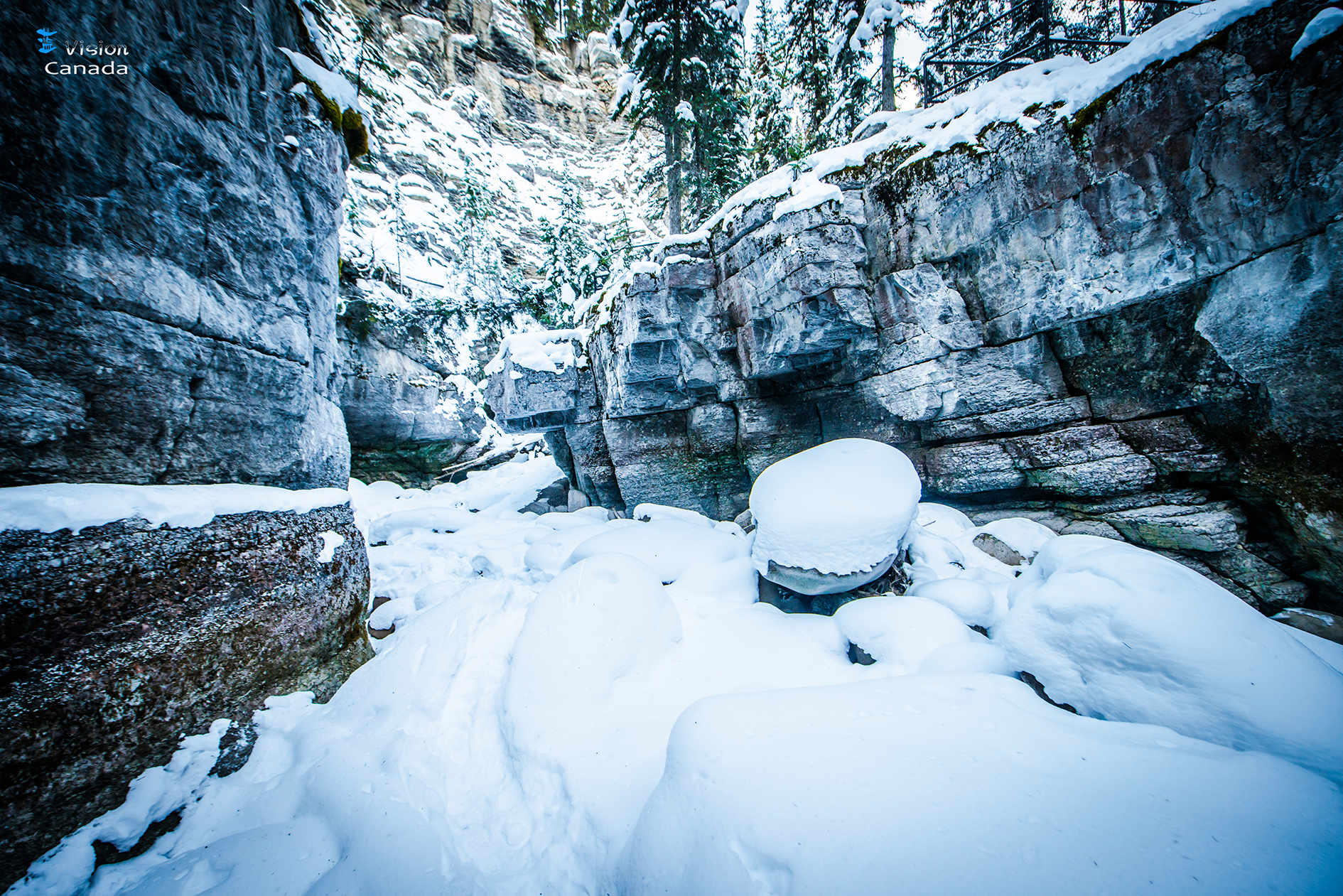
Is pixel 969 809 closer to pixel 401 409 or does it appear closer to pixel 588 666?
pixel 588 666

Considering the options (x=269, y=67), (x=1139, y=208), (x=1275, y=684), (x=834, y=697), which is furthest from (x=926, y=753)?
(x=269, y=67)

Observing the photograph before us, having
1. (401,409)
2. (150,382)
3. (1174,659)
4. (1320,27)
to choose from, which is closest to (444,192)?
(401,409)

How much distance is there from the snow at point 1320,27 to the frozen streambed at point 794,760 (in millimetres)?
4199

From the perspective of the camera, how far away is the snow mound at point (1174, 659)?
180 centimetres

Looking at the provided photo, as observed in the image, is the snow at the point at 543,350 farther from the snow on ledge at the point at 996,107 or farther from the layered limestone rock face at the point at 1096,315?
the snow on ledge at the point at 996,107

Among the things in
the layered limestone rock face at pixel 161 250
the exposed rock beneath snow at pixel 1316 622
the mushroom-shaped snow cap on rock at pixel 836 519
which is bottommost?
the exposed rock beneath snow at pixel 1316 622

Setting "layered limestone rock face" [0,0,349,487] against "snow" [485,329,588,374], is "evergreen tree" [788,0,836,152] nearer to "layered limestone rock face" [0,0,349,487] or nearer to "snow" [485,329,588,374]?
"snow" [485,329,588,374]

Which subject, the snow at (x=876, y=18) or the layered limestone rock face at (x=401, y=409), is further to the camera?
the layered limestone rock face at (x=401, y=409)

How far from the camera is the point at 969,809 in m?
1.57

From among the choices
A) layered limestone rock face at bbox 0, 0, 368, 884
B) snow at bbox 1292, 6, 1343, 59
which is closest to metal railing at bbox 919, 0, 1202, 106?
snow at bbox 1292, 6, 1343, 59

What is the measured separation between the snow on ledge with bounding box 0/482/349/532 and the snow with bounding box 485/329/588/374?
506cm

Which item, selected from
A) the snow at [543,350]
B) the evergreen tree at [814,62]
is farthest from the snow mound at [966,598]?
the evergreen tree at [814,62]

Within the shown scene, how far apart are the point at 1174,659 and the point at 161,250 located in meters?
6.00

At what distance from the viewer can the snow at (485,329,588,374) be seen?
24.5ft
